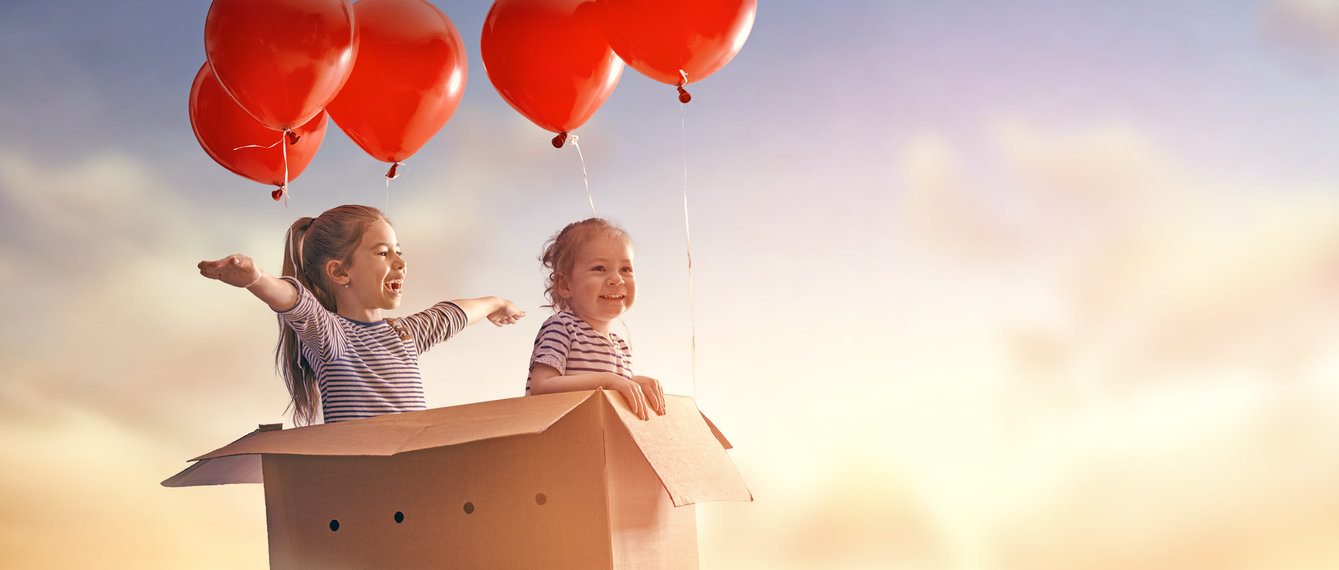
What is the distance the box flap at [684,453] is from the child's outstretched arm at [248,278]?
1.65ft

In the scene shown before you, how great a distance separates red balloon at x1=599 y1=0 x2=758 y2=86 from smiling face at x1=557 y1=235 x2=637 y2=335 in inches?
11.3

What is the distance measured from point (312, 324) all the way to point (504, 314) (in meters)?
0.58

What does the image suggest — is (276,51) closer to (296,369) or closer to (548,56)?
(548,56)

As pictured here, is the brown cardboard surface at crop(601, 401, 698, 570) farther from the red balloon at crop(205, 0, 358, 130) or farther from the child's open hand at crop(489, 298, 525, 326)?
the child's open hand at crop(489, 298, 525, 326)

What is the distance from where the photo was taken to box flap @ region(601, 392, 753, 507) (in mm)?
1160

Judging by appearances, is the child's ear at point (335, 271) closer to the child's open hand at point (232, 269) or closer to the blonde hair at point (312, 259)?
the blonde hair at point (312, 259)

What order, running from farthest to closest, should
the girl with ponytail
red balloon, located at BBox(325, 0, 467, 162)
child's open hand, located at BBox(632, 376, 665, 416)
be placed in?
red balloon, located at BBox(325, 0, 467, 162) → the girl with ponytail → child's open hand, located at BBox(632, 376, 665, 416)

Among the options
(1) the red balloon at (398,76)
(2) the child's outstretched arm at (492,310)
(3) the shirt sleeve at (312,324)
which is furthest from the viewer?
(2) the child's outstretched arm at (492,310)

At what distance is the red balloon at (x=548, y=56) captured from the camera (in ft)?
5.60

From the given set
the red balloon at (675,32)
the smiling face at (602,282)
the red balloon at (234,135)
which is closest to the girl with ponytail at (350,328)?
the red balloon at (234,135)

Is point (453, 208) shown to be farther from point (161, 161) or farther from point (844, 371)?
point (844, 371)

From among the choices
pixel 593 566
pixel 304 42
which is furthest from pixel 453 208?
pixel 593 566

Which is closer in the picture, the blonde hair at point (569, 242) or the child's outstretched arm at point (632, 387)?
the child's outstretched arm at point (632, 387)

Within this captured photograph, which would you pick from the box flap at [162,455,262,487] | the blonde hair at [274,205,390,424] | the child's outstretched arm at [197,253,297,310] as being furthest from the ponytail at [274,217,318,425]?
the box flap at [162,455,262,487]
